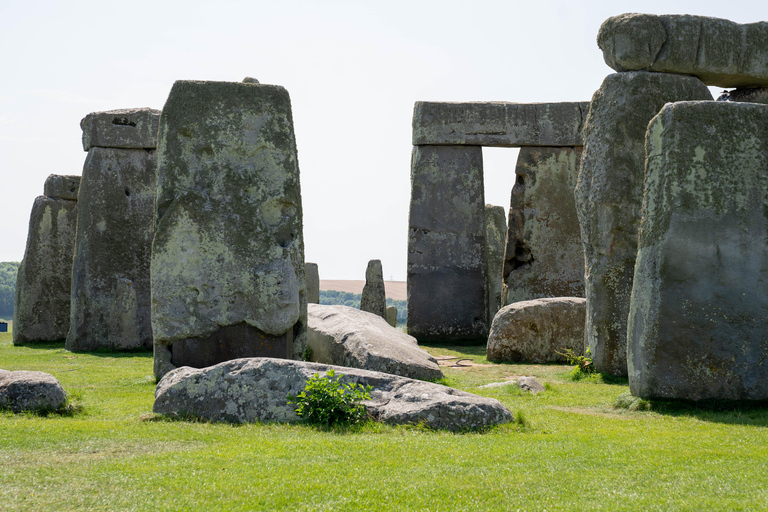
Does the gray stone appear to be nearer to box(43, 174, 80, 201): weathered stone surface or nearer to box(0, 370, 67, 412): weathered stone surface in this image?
box(43, 174, 80, 201): weathered stone surface

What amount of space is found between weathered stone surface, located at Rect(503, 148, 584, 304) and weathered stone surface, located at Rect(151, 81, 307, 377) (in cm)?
809

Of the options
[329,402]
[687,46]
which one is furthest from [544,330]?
[329,402]

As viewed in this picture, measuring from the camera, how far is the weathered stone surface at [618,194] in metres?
9.70

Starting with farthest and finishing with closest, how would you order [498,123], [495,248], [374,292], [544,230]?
[495,248], [374,292], [544,230], [498,123]

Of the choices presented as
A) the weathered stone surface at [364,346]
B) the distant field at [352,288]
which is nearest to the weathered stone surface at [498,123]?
the weathered stone surface at [364,346]

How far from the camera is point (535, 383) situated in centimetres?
872

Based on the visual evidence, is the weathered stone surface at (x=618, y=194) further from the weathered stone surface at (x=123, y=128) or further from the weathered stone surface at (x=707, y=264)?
the weathered stone surface at (x=123, y=128)

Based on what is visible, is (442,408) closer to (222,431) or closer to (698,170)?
(222,431)

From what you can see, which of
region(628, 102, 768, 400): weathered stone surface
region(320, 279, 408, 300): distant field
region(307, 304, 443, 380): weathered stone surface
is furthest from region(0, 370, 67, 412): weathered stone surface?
region(320, 279, 408, 300): distant field

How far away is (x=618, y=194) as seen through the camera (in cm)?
973

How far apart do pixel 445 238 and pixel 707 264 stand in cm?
977

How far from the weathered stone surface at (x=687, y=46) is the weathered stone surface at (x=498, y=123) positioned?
5.96 metres

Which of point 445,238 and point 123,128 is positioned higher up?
point 123,128

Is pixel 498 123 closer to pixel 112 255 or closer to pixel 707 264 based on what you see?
pixel 112 255
